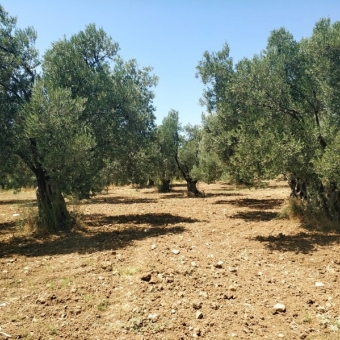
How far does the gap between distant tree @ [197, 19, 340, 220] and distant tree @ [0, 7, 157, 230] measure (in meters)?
5.67

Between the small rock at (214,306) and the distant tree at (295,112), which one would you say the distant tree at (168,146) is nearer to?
the distant tree at (295,112)

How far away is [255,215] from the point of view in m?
17.5

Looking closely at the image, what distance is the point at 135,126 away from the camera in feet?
53.5

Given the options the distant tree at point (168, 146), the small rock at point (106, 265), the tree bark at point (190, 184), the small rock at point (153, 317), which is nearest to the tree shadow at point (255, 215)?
the small rock at point (106, 265)

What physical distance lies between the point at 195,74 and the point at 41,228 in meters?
12.3

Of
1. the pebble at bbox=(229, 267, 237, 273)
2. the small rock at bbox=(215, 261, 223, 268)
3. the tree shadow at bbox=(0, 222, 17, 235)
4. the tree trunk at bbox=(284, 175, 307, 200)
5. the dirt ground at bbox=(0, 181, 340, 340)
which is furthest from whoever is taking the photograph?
the tree trunk at bbox=(284, 175, 307, 200)

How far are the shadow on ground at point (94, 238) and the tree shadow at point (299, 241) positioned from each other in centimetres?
382

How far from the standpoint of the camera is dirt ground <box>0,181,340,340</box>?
546 cm

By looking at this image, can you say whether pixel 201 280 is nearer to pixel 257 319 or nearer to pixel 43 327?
pixel 257 319

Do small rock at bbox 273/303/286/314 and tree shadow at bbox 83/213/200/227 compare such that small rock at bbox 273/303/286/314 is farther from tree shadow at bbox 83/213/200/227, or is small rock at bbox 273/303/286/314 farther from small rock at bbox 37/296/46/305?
tree shadow at bbox 83/213/200/227

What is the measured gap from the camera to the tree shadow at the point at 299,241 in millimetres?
10296

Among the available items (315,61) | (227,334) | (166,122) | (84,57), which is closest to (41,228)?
(84,57)

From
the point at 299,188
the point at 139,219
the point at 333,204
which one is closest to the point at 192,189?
the point at 139,219

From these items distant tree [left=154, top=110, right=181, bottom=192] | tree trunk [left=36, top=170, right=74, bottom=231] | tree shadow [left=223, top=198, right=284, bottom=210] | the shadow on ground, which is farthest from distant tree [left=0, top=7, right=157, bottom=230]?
distant tree [left=154, top=110, right=181, bottom=192]
